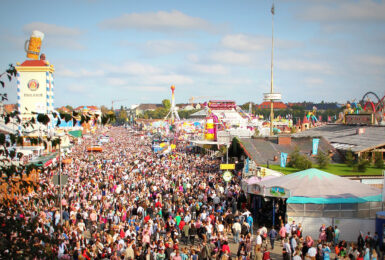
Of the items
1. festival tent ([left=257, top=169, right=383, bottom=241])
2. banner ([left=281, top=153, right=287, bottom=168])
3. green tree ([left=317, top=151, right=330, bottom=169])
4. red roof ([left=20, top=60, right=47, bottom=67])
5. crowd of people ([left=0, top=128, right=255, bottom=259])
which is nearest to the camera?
crowd of people ([left=0, top=128, right=255, bottom=259])

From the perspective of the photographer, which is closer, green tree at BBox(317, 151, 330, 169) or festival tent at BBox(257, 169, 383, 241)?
festival tent at BBox(257, 169, 383, 241)

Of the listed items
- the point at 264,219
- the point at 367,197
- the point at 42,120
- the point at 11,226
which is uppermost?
the point at 42,120

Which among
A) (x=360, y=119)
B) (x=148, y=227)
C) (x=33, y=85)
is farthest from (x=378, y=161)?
(x=33, y=85)

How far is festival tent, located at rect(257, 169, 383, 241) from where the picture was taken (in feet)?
47.9

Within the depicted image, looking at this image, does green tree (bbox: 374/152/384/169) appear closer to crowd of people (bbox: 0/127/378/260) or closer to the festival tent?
crowd of people (bbox: 0/127/378/260)

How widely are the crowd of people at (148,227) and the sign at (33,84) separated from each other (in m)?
37.1

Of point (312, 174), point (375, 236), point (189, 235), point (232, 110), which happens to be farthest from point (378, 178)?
point (232, 110)

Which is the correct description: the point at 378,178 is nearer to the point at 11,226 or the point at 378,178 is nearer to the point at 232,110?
the point at 11,226

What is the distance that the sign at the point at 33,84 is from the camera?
2411 inches

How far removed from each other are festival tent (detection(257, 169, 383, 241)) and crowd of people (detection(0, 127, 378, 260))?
705mm

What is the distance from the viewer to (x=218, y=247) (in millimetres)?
12898

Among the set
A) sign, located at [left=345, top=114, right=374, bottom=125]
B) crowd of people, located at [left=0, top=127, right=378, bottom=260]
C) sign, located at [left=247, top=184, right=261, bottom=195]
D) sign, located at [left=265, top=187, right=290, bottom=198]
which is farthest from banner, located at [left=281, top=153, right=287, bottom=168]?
sign, located at [left=345, top=114, right=374, bottom=125]

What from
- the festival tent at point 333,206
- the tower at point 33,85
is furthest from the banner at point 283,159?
the tower at point 33,85

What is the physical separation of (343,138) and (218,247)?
2287cm
